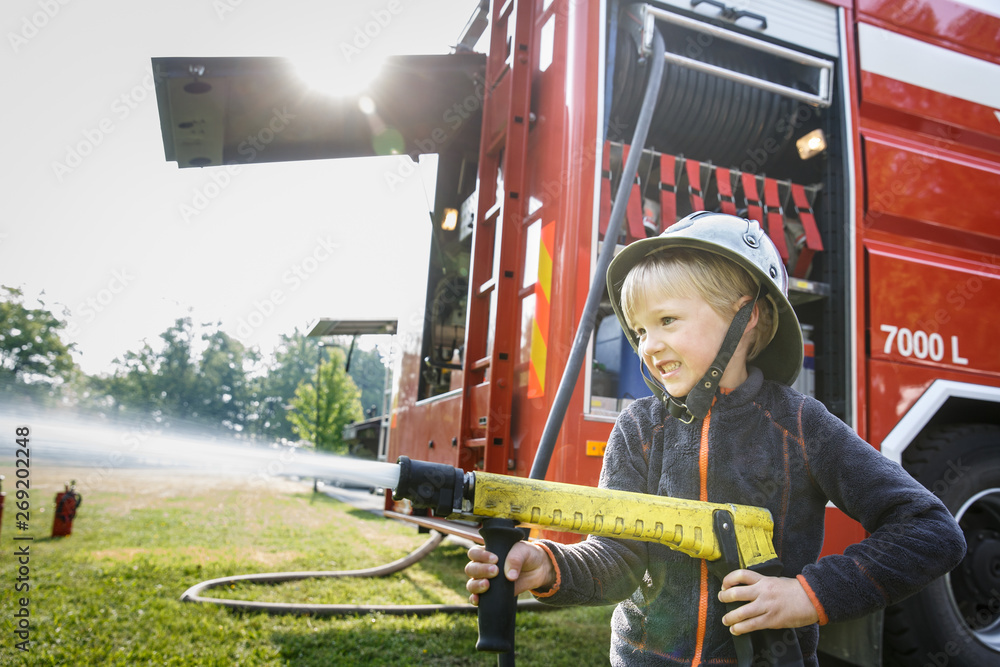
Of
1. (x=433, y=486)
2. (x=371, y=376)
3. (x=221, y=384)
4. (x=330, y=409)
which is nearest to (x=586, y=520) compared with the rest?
(x=433, y=486)

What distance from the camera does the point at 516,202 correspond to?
3.08 meters

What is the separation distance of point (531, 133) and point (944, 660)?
9.78 feet

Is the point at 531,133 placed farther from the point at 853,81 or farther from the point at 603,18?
the point at 853,81

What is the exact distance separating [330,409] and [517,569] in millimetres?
23131

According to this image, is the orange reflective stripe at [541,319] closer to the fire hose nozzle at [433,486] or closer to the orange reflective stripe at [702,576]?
the orange reflective stripe at [702,576]

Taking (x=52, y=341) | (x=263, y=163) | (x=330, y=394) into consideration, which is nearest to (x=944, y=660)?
(x=263, y=163)

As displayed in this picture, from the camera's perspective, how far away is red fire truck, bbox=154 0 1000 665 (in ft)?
9.04

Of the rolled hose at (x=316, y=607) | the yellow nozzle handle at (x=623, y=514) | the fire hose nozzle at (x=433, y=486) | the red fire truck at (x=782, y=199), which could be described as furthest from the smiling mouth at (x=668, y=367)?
the rolled hose at (x=316, y=607)

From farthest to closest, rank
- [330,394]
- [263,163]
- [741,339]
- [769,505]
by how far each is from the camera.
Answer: [330,394], [263,163], [741,339], [769,505]

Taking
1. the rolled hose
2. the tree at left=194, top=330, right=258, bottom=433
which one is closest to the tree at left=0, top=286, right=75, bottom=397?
the rolled hose

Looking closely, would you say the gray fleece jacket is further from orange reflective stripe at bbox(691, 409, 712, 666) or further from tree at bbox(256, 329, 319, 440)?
tree at bbox(256, 329, 319, 440)

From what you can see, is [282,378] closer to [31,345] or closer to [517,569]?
[31,345]

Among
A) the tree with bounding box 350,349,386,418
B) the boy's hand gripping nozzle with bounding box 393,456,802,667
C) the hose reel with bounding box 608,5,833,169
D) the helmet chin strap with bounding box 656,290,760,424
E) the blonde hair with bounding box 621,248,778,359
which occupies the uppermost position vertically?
the tree with bounding box 350,349,386,418

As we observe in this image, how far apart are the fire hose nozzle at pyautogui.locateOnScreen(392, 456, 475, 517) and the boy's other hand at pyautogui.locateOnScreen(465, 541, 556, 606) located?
0.08 metres
